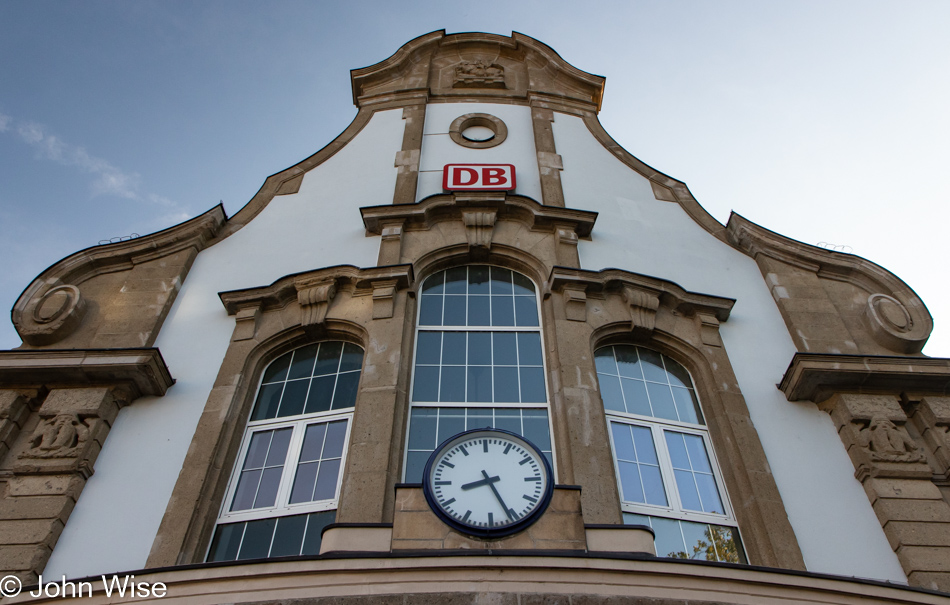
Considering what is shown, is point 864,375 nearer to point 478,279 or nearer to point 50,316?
point 478,279

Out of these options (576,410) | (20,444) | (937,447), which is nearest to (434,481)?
(576,410)

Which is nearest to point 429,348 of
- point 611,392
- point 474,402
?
point 474,402

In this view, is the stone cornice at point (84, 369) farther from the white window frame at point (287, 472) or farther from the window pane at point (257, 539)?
the window pane at point (257, 539)

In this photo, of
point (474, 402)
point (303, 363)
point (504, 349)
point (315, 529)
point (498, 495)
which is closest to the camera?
point (498, 495)

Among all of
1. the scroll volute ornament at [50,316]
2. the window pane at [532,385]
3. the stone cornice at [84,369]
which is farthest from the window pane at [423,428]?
the scroll volute ornament at [50,316]

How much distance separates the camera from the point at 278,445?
31.4 ft

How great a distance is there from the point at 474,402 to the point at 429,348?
1156 millimetres

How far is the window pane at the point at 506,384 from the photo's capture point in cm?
979

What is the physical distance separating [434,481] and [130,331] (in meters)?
5.76

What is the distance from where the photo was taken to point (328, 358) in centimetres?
1069

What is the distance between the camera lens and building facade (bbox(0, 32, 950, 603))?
22.7ft

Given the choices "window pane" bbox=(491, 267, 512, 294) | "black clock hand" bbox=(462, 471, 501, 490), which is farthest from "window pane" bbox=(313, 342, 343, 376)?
"black clock hand" bbox=(462, 471, 501, 490)

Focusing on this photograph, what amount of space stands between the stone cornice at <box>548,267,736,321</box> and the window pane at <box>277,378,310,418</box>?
3.59 meters

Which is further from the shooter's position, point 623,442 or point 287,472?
point 623,442
